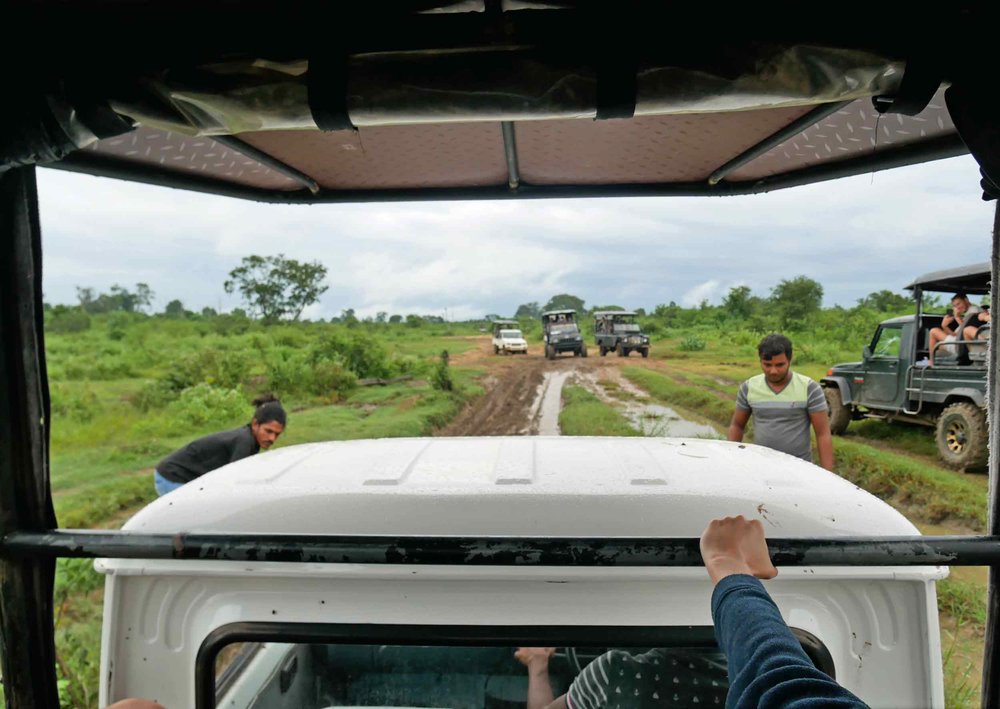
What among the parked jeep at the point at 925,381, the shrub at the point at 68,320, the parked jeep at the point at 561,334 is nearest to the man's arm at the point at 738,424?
the parked jeep at the point at 925,381

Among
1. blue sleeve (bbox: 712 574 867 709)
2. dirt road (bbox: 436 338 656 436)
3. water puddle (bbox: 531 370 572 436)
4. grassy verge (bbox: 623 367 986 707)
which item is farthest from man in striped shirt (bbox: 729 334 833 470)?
water puddle (bbox: 531 370 572 436)

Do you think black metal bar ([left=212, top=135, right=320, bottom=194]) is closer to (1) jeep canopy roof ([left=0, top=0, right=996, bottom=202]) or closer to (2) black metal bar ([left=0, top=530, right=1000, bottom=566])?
(1) jeep canopy roof ([left=0, top=0, right=996, bottom=202])

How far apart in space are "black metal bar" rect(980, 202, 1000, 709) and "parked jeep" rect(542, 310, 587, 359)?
971 inches

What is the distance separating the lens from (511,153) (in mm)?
1980

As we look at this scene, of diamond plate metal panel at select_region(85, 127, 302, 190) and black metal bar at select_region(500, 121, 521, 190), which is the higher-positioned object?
black metal bar at select_region(500, 121, 521, 190)

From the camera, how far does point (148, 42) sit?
3.58 ft

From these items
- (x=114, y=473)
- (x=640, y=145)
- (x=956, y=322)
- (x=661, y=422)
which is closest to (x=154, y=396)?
(x=114, y=473)

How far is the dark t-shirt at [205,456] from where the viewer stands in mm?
4164

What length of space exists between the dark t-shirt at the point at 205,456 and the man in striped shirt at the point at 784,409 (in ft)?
10.6

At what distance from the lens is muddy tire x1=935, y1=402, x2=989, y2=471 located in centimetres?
830

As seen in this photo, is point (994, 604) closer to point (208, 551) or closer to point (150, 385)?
point (208, 551)

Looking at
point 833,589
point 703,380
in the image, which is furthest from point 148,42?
point 703,380

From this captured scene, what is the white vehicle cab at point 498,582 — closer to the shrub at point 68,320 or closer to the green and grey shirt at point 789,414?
the green and grey shirt at point 789,414

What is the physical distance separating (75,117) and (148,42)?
195mm
